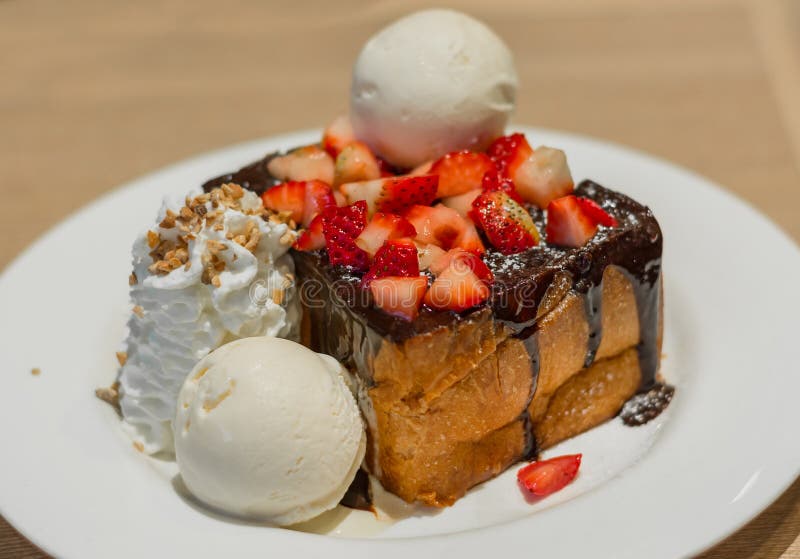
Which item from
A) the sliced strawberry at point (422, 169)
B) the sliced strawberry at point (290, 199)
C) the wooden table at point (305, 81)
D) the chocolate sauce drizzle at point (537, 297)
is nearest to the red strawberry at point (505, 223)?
the chocolate sauce drizzle at point (537, 297)

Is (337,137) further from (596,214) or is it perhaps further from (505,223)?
(596,214)

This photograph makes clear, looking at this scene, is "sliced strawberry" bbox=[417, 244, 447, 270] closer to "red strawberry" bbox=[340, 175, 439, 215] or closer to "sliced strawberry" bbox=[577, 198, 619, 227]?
"red strawberry" bbox=[340, 175, 439, 215]

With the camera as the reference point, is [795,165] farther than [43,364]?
Yes

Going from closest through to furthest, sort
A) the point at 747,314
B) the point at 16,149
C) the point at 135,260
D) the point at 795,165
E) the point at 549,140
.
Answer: the point at 135,260 < the point at 747,314 < the point at 549,140 < the point at 795,165 < the point at 16,149

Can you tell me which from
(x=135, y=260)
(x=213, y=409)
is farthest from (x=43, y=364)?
(x=213, y=409)

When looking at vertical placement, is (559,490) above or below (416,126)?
below

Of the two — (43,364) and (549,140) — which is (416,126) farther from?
(43,364)

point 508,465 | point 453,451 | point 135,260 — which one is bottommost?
point 508,465
